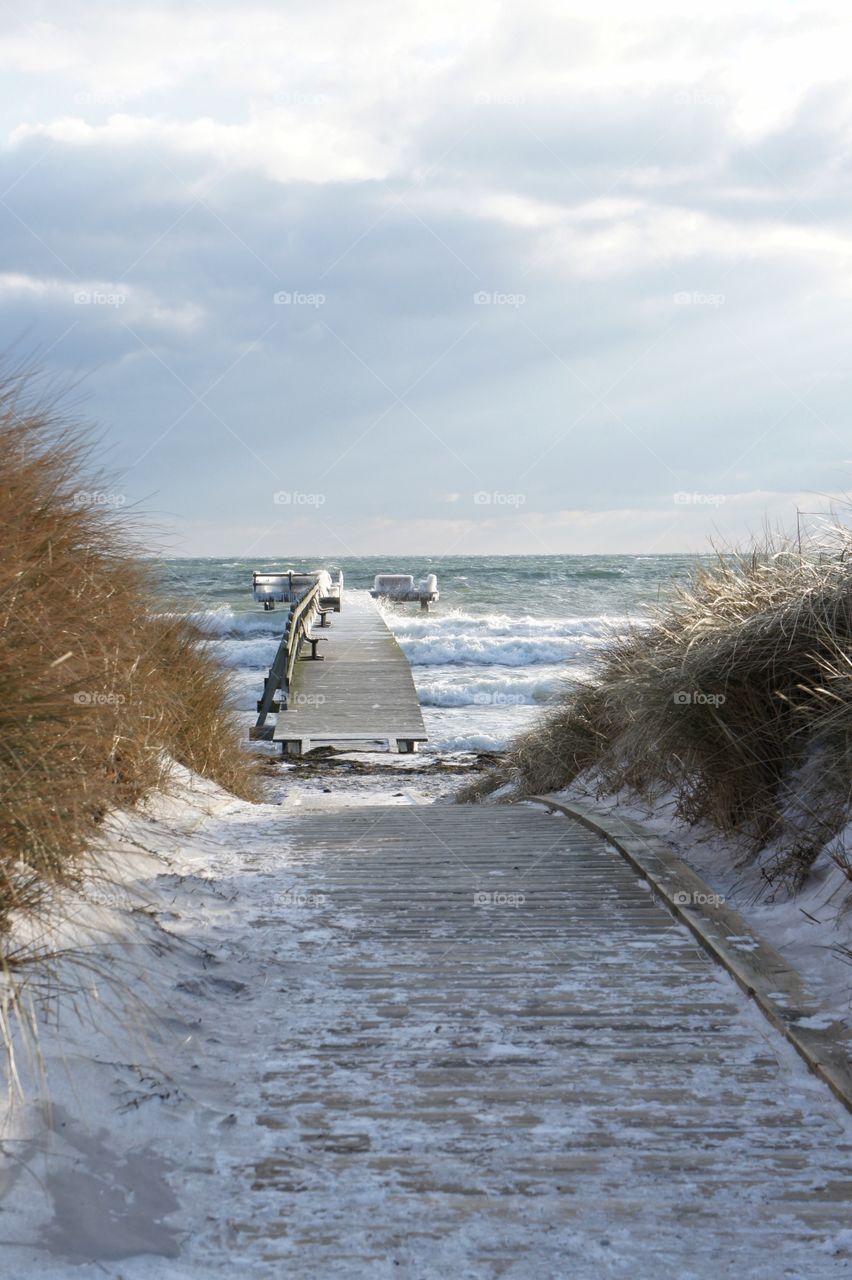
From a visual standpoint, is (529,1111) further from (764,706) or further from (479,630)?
(479,630)

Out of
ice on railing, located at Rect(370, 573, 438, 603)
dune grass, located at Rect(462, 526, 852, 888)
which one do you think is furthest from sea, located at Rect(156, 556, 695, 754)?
dune grass, located at Rect(462, 526, 852, 888)

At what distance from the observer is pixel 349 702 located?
15.4m

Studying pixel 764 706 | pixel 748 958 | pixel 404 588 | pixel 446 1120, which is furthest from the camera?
pixel 404 588

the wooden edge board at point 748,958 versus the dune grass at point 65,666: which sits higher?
the dune grass at point 65,666

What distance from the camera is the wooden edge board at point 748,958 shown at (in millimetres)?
3129

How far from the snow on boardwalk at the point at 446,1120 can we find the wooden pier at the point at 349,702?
9.81 metres

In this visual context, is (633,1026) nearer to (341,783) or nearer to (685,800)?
(685,800)

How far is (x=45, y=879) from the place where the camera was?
2949mm

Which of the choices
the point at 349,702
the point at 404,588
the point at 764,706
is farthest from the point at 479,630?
the point at 764,706

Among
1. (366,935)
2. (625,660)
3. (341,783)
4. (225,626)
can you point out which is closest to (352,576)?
(225,626)

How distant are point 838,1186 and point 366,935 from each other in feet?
7.09

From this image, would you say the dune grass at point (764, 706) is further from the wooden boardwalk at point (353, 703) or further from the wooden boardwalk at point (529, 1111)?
the wooden boardwalk at point (353, 703)

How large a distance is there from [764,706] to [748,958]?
5.24ft

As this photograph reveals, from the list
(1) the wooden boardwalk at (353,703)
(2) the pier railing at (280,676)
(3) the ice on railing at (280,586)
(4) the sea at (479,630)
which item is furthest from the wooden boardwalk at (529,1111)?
(3) the ice on railing at (280,586)
